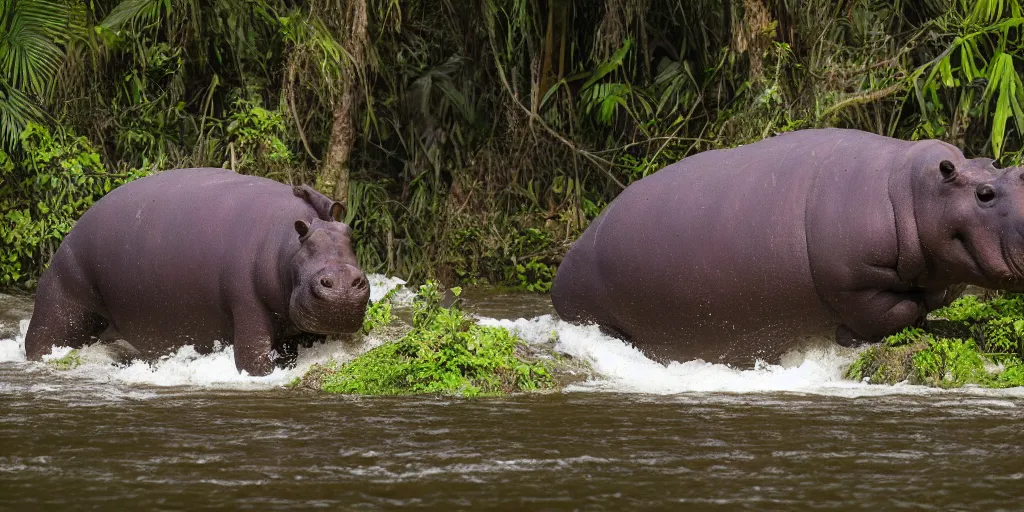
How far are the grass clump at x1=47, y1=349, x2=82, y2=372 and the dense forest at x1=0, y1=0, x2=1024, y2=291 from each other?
344 cm

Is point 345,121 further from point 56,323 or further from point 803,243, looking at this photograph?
point 803,243

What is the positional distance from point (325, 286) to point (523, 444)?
90.8 inches

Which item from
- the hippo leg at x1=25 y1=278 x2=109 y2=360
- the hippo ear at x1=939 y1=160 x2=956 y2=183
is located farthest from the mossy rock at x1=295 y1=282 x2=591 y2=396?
the hippo ear at x1=939 y1=160 x2=956 y2=183

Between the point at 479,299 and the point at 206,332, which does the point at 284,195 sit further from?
the point at 479,299

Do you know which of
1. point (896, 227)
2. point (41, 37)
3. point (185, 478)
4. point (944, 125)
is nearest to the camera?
point (185, 478)

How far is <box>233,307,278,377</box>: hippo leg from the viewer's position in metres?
8.07

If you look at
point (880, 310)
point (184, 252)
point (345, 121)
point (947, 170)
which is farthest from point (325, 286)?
point (345, 121)

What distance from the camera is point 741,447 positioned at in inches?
228

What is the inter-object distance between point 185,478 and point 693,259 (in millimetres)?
3920

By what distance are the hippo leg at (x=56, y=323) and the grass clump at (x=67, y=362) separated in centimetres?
14

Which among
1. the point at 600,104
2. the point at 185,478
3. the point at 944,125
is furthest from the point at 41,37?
the point at 185,478

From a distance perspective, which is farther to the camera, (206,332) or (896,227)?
(206,332)

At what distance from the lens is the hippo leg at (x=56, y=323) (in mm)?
9008

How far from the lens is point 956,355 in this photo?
7.79 meters
